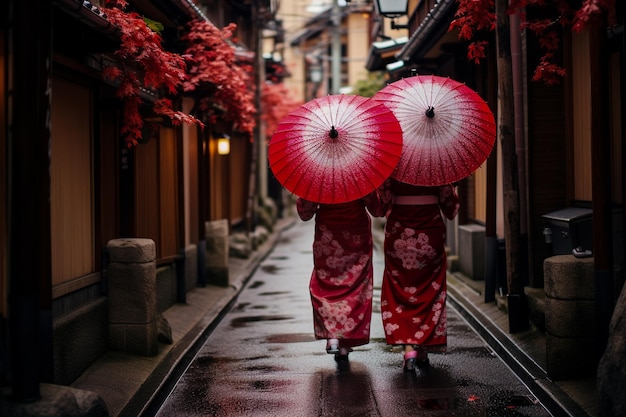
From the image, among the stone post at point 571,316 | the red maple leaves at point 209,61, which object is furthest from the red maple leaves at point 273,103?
A: the stone post at point 571,316

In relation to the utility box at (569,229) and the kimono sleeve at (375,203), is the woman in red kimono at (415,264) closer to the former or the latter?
the kimono sleeve at (375,203)

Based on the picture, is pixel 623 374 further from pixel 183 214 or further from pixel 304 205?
pixel 183 214

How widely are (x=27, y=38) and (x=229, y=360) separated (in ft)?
16.6

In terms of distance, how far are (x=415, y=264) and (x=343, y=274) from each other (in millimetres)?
817

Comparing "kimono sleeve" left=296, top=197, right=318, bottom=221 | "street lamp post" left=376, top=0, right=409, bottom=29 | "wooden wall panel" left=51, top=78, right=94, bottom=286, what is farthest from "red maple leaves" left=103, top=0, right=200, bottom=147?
"street lamp post" left=376, top=0, right=409, bottom=29

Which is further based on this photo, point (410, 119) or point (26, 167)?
point (410, 119)

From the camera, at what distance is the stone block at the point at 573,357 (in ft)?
26.0

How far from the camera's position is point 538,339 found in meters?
9.76

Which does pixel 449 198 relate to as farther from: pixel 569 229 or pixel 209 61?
pixel 209 61

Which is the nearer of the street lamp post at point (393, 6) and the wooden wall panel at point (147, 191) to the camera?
the wooden wall panel at point (147, 191)

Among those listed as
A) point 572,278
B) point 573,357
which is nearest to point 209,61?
point 572,278

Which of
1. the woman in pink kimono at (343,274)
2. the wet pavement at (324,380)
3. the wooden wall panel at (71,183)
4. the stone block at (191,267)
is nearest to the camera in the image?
the wet pavement at (324,380)

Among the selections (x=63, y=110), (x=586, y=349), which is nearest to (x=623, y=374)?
(x=586, y=349)

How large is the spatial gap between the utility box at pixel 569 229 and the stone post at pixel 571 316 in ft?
8.03
